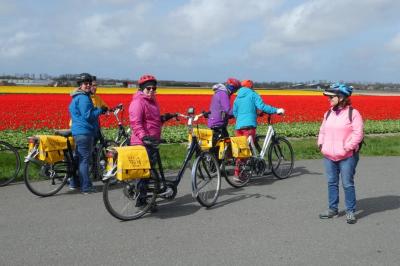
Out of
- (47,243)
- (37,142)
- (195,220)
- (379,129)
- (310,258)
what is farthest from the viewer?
(379,129)

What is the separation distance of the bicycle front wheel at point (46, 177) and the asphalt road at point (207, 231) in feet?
0.47

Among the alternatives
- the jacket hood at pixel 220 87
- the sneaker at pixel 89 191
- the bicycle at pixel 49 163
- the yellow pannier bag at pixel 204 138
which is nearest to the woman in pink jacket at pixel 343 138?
the yellow pannier bag at pixel 204 138

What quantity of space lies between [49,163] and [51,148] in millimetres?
267

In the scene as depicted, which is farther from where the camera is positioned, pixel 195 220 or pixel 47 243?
pixel 195 220

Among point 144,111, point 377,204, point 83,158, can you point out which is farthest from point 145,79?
point 377,204

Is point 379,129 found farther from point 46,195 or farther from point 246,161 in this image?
point 46,195

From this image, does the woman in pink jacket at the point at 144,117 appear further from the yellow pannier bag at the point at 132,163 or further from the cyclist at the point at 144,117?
the yellow pannier bag at the point at 132,163

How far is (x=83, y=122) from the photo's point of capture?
24.4 feet

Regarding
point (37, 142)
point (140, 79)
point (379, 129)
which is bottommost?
point (379, 129)

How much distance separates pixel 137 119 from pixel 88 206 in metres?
A: 1.50

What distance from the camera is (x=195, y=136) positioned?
22.4ft

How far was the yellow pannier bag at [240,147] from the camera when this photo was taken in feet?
25.6

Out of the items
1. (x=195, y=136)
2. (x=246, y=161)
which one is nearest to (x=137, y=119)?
(x=195, y=136)

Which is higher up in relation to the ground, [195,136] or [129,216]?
[195,136]
